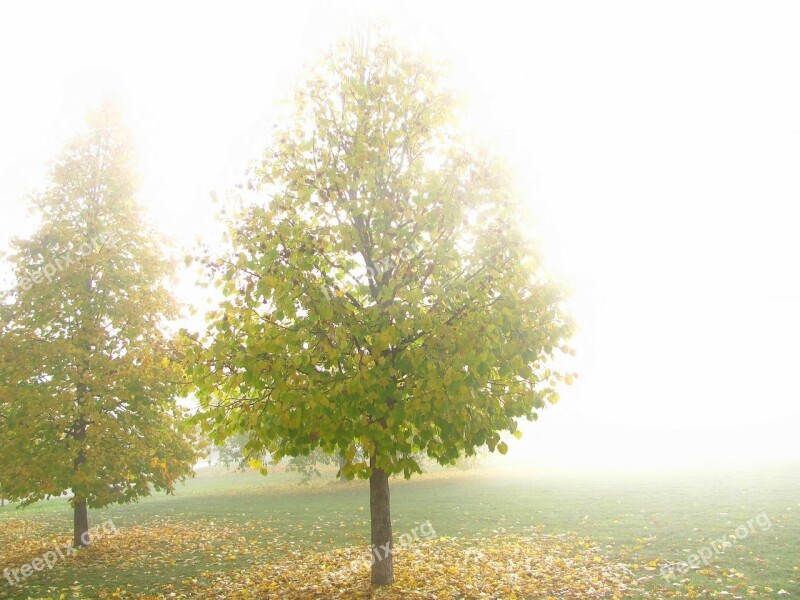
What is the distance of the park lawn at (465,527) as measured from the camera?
1007 centimetres

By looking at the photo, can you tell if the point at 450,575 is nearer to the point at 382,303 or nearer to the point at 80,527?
the point at 382,303

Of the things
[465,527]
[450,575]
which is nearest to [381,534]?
[450,575]

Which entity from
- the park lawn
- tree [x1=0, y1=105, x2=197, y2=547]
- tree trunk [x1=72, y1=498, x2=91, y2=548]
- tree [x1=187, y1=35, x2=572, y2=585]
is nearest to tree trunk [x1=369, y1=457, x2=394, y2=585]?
tree [x1=187, y1=35, x2=572, y2=585]

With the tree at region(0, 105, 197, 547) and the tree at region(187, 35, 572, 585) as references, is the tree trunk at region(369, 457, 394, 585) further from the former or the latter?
the tree at region(0, 105, 197, 547)

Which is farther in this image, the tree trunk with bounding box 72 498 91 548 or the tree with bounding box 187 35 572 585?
the tree trunk with bounding box 72 498 91 548

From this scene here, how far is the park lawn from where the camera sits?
10.1m

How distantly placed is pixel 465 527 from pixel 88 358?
39.3ft

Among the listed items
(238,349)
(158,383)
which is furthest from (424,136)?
(158,383)

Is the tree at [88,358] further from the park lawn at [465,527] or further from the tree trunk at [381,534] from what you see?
the tree trunk at [381,534]

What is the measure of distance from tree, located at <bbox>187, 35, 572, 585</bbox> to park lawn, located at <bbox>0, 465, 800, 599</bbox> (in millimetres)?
4815

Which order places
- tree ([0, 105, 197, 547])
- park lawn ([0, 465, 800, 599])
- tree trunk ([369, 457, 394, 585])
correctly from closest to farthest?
tree trunk ([369, 457, 394, 585]) < park lawn ([0, 465, 800, 599]) < tree ([0, 105, 197, 547])

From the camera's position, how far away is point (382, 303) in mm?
7746

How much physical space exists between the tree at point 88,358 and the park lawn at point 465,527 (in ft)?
7.26

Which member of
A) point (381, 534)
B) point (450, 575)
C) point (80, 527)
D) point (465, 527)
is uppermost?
point (381, 534)
